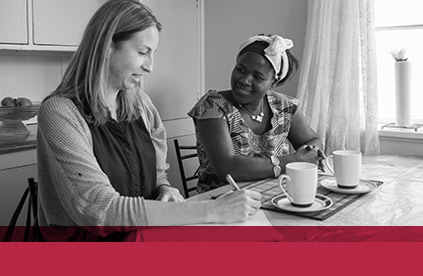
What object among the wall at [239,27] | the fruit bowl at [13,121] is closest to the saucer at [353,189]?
the wall at [239,27]

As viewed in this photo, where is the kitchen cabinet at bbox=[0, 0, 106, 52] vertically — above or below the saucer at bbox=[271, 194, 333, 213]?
above

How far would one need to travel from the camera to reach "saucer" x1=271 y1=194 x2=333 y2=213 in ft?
4.31

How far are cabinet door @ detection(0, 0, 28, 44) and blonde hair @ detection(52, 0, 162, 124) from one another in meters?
1.30

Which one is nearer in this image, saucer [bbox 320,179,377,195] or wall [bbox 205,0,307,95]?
saucer [bbox 320,179,377,195]

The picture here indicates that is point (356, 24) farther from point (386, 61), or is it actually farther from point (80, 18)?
point (80, 18)

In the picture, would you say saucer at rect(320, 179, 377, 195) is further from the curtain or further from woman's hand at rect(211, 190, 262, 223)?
the curtain

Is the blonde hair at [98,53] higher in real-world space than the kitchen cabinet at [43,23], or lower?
lower

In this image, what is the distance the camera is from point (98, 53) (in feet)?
4.48

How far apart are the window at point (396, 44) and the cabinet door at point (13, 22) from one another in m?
1.88

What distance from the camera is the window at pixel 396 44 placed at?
2.59 meters

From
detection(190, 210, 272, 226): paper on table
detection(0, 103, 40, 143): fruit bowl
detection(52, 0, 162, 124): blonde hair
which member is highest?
detection(52, 0, 162, 124): blonde hair

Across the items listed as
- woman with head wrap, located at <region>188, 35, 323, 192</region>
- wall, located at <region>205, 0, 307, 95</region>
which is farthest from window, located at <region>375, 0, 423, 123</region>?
woman with head wrap, located at <region>188, 35, 323, 192</region>

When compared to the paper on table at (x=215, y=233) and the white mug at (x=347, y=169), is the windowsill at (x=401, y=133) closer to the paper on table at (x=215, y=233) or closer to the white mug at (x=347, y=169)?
the white mug at (x=347, y=169)

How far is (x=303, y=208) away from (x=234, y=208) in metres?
0.22
